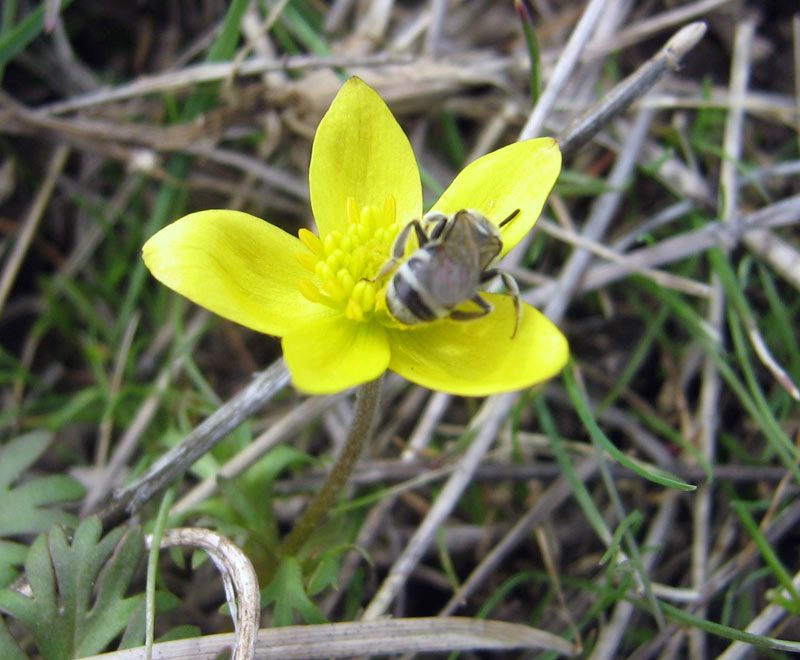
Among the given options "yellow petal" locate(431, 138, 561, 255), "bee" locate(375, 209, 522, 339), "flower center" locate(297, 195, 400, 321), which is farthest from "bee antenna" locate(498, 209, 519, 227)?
"flower center" locate(297, 195, 400, 321)

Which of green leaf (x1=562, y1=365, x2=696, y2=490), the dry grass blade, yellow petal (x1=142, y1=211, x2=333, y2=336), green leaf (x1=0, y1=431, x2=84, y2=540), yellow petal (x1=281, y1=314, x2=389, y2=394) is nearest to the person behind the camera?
yellow petal (x1=281, y1=314, x2=389, y2=394)

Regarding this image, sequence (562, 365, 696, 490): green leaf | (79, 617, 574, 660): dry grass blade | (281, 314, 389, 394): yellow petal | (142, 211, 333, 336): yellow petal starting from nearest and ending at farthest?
(281, 314, 389, 394): yellow petal → (142, 211, 333, 336): yellow petal → (79, 617, 574, 660): dry grass blade → (562, 365, 696, 490): green leaf

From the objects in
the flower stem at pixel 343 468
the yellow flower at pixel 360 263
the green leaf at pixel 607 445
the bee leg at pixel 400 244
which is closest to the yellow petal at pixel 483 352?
the yellow flower at pixel 360 263

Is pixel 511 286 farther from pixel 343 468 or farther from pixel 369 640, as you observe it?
pixel 369 640

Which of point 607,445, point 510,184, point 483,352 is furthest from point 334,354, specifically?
point 607,445

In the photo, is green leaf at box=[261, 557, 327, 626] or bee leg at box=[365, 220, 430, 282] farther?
green leaf at box=[261, 557, 327, 626]

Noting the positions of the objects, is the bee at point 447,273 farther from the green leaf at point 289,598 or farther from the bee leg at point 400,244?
the green leaf at point 289,598

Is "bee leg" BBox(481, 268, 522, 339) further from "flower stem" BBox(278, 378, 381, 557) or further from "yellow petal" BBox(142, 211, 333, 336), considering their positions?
"yellow petal" BBox(142, 211, 333, 336)
